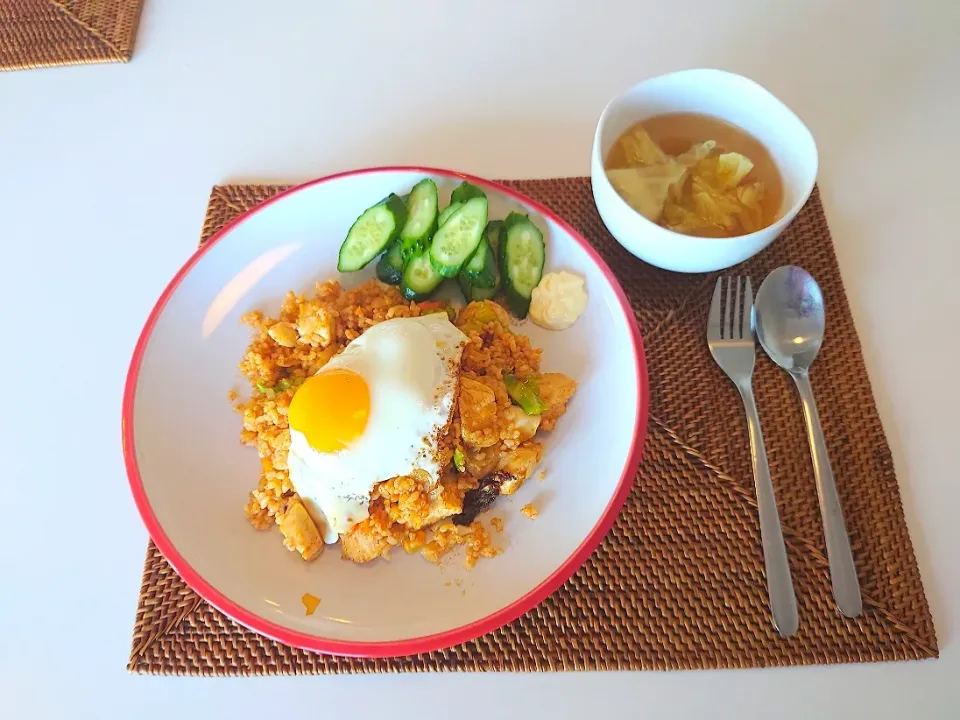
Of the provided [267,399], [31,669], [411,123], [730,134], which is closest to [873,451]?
[730,134]

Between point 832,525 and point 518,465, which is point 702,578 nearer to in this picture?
point 832,525

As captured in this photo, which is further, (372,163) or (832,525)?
(372,163)

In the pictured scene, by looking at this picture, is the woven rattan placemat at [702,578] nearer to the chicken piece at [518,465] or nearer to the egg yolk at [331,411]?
the chicken piece at [518,465]

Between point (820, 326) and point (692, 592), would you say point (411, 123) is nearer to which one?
point (820, 326)

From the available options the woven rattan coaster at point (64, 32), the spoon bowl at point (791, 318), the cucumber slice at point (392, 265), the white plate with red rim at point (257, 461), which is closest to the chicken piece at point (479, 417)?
the white plate with red rim at point (257, 461)

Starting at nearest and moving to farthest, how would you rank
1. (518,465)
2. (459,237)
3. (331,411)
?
1. (331,411)
2. (518,465)
3. (459,237)

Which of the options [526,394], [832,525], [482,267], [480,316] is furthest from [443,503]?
[832,525]

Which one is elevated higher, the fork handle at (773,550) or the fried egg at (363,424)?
the fried egg at (363,424)
